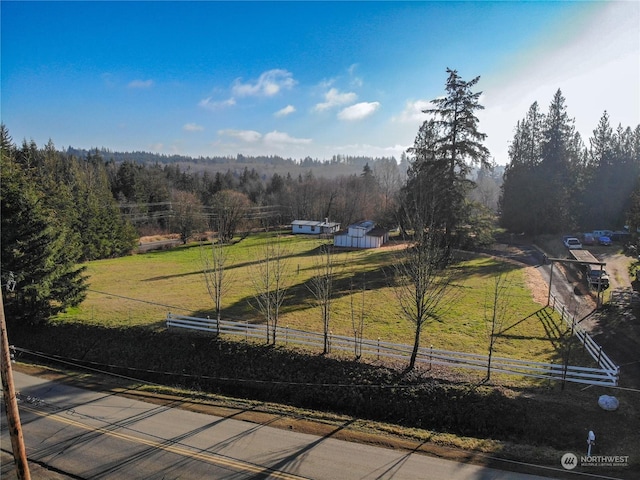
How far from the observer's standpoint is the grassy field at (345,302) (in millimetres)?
19172

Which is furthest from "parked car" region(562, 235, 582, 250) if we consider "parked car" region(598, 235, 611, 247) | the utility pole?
the utility pole

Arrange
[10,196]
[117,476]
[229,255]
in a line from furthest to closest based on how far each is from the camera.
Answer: [229,255] → [10,196] → [117,476]

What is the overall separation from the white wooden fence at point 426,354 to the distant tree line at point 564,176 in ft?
112

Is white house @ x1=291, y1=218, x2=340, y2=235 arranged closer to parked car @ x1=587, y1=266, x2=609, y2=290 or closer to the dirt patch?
Answer: the dirt patch

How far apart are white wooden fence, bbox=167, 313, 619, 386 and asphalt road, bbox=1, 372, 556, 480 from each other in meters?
5.06

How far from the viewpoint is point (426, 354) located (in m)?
16.2

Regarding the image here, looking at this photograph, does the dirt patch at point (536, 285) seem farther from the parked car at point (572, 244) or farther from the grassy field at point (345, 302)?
the parked car at point (572, 244)

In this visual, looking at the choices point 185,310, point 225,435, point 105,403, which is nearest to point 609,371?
point 225,435

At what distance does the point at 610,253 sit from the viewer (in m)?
36.7

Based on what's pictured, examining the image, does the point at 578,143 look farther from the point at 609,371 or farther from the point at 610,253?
the point at 609,371

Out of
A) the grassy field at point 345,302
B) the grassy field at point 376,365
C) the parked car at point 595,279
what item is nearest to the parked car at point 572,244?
the grassy field at point 345,302

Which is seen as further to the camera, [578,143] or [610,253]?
Result: [578,143]

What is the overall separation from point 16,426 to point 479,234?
2954 centimetres

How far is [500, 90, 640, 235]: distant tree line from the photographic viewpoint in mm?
44594
